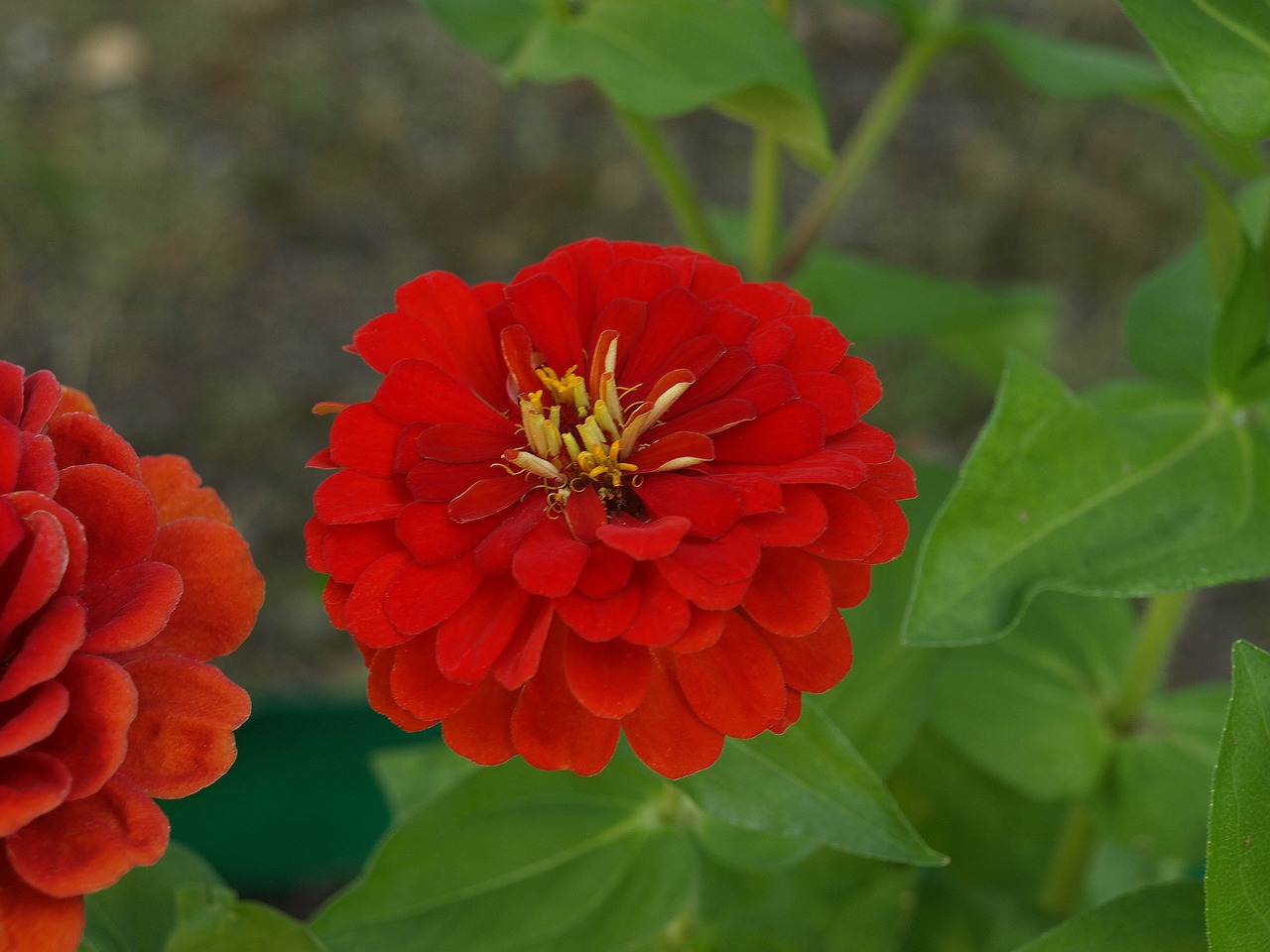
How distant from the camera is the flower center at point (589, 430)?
1.69ft

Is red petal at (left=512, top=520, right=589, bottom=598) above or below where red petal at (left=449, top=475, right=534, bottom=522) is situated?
above

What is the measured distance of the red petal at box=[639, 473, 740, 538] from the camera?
1.46 feet

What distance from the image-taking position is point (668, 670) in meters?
0.47

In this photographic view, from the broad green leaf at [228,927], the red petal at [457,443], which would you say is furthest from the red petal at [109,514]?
the broad green leaf at [228,927]

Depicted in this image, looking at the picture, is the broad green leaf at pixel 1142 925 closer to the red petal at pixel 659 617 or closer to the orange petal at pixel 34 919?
the red petal at pixel 659 617

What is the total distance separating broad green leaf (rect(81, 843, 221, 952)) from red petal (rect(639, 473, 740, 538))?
1.06 ft

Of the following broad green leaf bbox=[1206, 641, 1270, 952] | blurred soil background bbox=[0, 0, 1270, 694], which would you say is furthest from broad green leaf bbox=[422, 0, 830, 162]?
blurred soil background bbox=[0, 0, 1270, 694]

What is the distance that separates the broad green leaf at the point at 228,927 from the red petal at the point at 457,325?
270 millimetres

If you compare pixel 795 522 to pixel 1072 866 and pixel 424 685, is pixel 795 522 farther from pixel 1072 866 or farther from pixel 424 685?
pixel 1072 866

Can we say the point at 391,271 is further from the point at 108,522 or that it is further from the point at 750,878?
the point at 108,522

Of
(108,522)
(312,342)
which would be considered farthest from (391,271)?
(108,522)

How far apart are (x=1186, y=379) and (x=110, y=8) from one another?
1.68 metres

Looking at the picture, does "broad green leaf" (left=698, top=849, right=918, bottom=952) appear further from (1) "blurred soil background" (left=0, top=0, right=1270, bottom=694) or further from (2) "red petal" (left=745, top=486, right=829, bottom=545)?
(1) "blurred soil background" (left=0, top=0, right=1270, bottom=694)

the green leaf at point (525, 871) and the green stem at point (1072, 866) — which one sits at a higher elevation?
the green leaf at point (525, 871)
